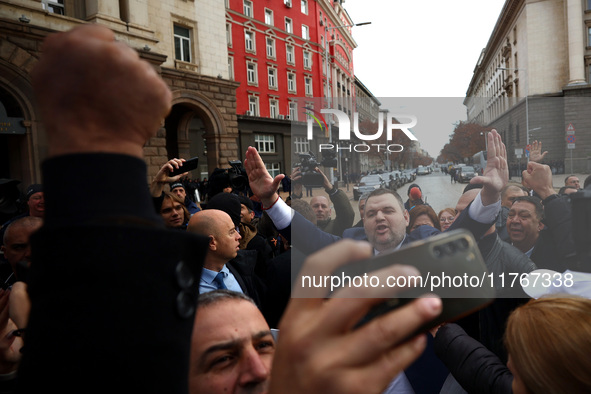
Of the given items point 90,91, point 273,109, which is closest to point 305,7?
point 273,109

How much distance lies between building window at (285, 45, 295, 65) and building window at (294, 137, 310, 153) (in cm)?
3011

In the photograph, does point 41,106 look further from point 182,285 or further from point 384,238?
point 384,238

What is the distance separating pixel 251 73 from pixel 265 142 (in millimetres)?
4989

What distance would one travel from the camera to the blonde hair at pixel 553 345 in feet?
3.98

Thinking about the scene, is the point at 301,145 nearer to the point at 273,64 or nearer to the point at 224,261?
the point at 224,261

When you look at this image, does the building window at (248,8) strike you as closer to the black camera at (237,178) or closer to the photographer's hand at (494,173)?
the black camera at (237,178)

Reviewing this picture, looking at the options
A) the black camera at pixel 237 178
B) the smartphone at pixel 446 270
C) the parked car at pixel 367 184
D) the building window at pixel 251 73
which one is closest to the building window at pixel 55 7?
the black camera at pixel 237 178

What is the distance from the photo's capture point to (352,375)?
1.57 feet

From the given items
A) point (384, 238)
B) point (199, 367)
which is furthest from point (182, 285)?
point (384, 238)

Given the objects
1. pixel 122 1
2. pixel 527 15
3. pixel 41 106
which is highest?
pixel 527 15

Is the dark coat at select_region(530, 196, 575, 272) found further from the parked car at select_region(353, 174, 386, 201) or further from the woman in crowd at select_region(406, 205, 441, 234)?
the parked car at select_region(353, 174, 386, 201)

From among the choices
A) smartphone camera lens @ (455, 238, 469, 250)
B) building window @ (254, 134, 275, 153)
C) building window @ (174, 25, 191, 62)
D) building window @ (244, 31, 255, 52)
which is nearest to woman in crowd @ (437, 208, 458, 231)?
smartphone camera lens @ (455, 238, 469, 250)

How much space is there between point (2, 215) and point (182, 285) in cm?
366

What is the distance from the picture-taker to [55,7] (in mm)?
11930
